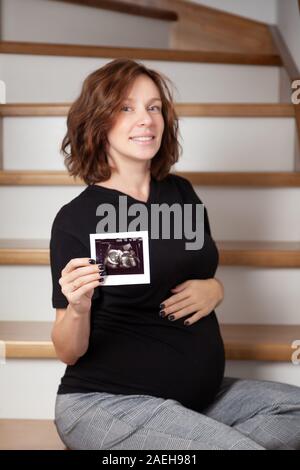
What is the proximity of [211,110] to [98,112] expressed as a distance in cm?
93

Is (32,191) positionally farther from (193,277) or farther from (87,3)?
(87,3)

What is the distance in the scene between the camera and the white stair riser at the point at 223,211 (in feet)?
6.94

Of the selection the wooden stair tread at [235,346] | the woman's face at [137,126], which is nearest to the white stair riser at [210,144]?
the wooden stair tread at [235,346]

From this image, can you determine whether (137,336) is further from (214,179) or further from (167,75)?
(167,75)

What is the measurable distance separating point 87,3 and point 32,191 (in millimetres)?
1479

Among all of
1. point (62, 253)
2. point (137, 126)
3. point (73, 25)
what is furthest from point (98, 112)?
point (73, 25)

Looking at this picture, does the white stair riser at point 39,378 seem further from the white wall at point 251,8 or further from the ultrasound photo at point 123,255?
the white wall at point 251,8

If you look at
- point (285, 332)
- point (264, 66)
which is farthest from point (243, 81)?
point (285, 332)

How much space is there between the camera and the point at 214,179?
2.10 m

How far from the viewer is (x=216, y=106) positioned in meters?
2.32

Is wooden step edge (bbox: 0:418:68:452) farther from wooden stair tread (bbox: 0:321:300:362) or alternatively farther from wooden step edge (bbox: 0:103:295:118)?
wooden step edge (bbox: 0:103:295:118)

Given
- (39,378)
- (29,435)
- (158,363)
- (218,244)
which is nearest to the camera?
(158,363)

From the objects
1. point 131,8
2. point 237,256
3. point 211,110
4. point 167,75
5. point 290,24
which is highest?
point 131,8

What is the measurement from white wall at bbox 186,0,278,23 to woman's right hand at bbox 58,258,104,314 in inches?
105
